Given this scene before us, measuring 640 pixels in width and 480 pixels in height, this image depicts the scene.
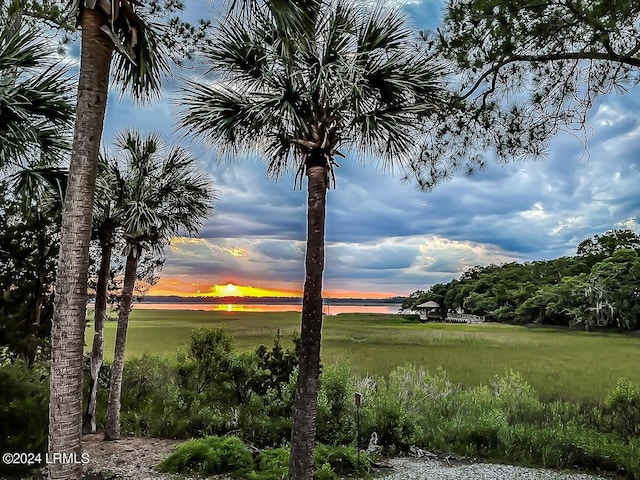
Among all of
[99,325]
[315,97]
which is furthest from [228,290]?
[315,97]

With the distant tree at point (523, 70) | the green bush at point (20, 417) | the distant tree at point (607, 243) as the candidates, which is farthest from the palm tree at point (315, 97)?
the distant tree at point (607, 243)

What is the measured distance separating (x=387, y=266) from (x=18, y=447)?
836cm

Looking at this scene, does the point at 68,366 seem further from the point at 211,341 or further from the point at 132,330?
the point at 132,330

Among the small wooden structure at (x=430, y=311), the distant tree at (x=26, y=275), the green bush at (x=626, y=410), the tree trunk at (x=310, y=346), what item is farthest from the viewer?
the small wooden structure at (x=430, y=311)

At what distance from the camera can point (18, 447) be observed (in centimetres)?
407

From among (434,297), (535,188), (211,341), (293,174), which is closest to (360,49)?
(293,174)

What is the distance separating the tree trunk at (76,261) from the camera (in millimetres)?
2152

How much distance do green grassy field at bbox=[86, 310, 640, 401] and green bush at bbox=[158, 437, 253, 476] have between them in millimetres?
2275

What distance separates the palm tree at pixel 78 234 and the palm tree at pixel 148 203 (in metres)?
3.80

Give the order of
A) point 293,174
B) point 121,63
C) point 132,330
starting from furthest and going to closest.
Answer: point 132,330 → point 293,174 → point 121,63

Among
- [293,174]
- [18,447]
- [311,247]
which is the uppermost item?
[293,174]

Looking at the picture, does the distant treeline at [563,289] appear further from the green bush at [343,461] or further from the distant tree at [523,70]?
the green bush at [343,461]

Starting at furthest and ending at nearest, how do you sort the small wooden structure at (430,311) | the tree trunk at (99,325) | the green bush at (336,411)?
the small wooden structure at (430,311), the tree trunk at (99,325), the green bush at (336,411)

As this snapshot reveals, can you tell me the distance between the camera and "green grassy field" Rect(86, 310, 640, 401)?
8.18 metres
